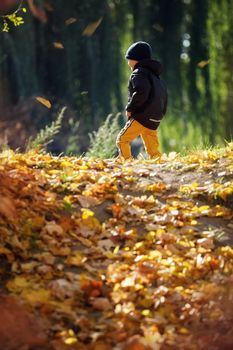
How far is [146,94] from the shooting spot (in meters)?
6.36

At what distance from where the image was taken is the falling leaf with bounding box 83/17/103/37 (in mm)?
13495

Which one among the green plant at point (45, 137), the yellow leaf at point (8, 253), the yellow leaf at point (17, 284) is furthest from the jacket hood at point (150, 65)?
the yellow leaf at point (17, 284)

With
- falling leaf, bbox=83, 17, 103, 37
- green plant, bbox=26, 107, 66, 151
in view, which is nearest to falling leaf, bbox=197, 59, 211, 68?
falling leaf, bbox=83, 17, 103, 37

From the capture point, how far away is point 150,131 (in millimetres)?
6430

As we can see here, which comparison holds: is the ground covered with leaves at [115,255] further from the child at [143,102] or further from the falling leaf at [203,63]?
A: the falling leaf at [203,63]

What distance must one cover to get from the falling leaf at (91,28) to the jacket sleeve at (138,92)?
7335 millimetres

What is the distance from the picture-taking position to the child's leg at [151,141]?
6438 millimetres

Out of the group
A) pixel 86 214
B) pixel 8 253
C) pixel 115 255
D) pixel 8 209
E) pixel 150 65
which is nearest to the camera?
pixel 8 253

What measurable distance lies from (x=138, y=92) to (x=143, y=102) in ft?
0.33

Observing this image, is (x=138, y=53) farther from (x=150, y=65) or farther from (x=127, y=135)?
(x=127, y=135)

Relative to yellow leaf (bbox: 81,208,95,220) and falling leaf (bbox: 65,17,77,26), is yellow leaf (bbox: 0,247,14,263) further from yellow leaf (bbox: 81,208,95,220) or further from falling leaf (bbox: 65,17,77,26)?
falling leaf (bbox: 65,17,77,26)

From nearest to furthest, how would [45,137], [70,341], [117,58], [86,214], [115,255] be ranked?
1. [70,341]
2. [115,255]
3. [86,214]
4. [45,137]
5. [117,58]

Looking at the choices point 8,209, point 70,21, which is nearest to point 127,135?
point 8,209

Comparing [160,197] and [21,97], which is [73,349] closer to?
[160,197]
